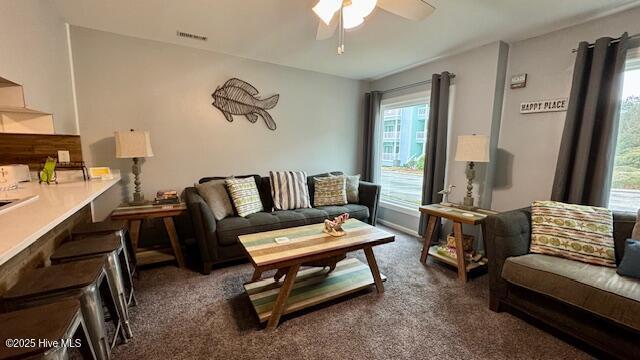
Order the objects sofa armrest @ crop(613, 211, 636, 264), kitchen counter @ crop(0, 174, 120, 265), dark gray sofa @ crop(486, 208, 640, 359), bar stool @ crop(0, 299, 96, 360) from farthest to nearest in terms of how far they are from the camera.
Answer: sofa armrest @ crop(613, 211, 636, 264) → dark gray sofa @ crop(486, 208, 640, 359) → kitchen counter @ crop(0, 174, 120, 265) → bar stool @ crop(0, 299, 96, 360)

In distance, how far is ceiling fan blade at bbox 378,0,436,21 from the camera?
5.12 feet

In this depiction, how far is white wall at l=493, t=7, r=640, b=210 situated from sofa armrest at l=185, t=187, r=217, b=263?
10.1ft

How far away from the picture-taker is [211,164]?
3381 millimetres

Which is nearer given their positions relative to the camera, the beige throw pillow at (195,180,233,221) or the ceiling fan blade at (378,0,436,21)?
the ceiling fan blade at (378,0,436,21)

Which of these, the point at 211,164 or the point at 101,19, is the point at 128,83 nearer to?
the point at 101,19

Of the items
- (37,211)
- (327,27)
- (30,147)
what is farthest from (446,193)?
(30,147)

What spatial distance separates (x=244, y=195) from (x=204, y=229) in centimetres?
63

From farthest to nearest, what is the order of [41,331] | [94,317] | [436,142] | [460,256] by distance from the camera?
[436,142], [460,256], [94,317], [41,331]

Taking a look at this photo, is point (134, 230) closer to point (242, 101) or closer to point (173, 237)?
point (173, 237)

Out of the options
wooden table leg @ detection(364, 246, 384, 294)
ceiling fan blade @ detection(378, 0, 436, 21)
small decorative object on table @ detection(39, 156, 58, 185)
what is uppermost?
ceiling fan blade @ detection(378, 0, 436, 21)

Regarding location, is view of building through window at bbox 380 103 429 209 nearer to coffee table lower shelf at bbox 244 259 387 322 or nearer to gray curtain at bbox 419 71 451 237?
gray curtain at bbox 419 71 451 237

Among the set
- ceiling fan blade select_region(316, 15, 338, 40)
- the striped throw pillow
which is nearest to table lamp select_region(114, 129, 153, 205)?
the striped throw pillow

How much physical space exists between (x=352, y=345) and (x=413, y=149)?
115 inches

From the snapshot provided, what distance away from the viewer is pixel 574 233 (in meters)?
1.95
